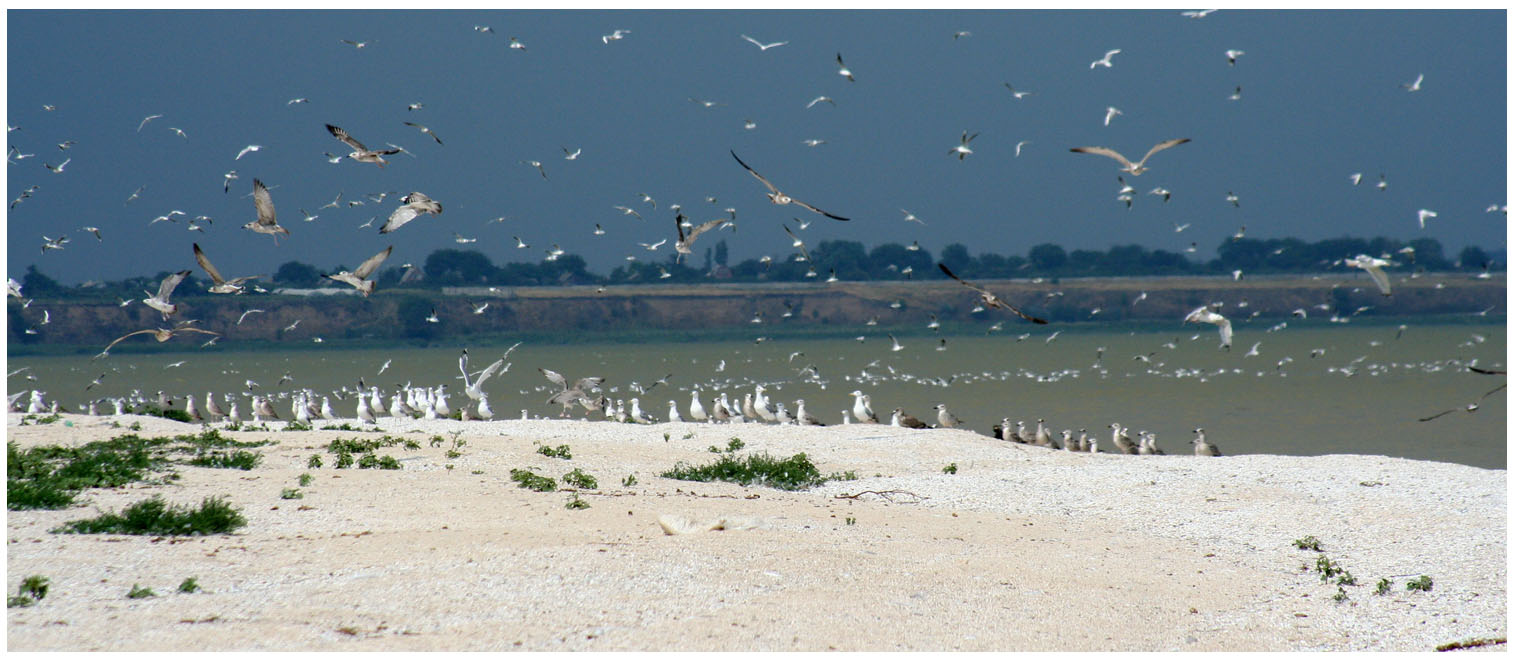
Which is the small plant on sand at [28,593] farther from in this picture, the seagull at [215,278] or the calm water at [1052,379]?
the calm water at [1052,379]

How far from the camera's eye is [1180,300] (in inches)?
3388

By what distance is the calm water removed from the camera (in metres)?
27.7

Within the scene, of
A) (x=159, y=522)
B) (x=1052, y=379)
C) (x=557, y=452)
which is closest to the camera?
(x=159, y=522)

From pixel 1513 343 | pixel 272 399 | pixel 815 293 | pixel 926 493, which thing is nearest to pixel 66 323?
pixel 272 399

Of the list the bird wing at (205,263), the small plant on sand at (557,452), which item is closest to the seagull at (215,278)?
the bird wing at (205,263)

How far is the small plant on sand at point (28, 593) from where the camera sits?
7258 millimetres

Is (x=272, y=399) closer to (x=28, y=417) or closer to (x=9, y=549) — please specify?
(x=28, y=417)

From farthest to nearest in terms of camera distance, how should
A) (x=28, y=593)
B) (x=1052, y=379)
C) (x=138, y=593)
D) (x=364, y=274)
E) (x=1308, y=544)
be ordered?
(x=1052, y=379) < (x=364, y=274) < (x=1308, y=544) < (x=138, y=593) < (x=28, y=593)

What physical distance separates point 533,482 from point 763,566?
476 cm

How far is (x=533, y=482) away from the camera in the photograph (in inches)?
521

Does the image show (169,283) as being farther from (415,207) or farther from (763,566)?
(763,566)

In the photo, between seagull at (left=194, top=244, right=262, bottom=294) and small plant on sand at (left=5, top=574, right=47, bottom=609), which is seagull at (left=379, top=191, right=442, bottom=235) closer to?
seagull at (left=194, top=244, right=262, bottom=294)

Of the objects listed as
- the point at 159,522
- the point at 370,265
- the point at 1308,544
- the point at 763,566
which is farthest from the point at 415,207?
the point at 1308,544

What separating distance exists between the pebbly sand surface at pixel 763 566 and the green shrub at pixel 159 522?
0.28m
